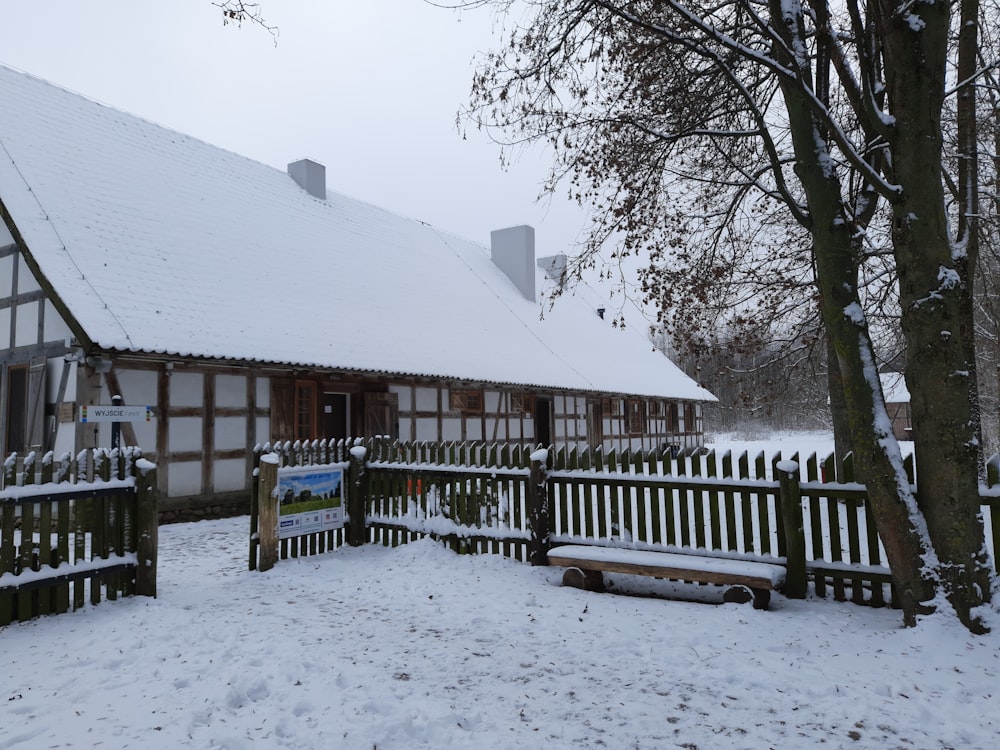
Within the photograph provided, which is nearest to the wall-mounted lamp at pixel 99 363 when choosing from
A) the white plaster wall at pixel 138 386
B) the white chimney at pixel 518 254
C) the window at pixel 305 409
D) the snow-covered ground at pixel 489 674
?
the white plaster wall at pixel 138 386

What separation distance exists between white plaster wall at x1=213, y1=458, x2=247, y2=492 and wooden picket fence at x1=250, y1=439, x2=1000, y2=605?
3.79 m

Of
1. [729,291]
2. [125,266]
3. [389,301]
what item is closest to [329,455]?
[125,266]

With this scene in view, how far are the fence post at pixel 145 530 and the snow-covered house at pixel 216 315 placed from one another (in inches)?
172

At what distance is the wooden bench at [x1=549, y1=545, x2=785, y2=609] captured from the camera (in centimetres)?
552

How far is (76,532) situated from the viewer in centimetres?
556

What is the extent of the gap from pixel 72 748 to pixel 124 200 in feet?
38.2

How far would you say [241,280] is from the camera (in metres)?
13.2

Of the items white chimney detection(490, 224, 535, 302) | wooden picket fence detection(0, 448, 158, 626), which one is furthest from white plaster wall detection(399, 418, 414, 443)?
white chimney detection(490, 224, 535, 302)

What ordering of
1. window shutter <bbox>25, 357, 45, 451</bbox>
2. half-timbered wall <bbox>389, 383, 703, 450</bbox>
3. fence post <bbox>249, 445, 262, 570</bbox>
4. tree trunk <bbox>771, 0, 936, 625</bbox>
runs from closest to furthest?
tree trunk <bbox>771, 0, 936, 625</bbox>
fence post <bbox>249, 445, 262, 570</bbox>
window shutter <bbox>25, 357, 45, 451</bbox>
half-timbered wall <bbox>389, 383, 703, 450</bbox>

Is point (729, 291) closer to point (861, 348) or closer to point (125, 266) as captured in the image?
point (861, 348)

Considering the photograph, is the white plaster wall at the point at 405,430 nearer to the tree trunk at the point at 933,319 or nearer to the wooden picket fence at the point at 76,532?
the wooden picket fence at the point at 76,532

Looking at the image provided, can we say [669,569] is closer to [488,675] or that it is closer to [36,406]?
[488,675]

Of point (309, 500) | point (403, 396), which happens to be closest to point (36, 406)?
point (309, 500)

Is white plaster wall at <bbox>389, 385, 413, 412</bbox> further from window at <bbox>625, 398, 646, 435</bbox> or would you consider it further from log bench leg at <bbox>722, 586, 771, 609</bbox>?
window at <bbox>625, 398, 646, 435</bbox>
